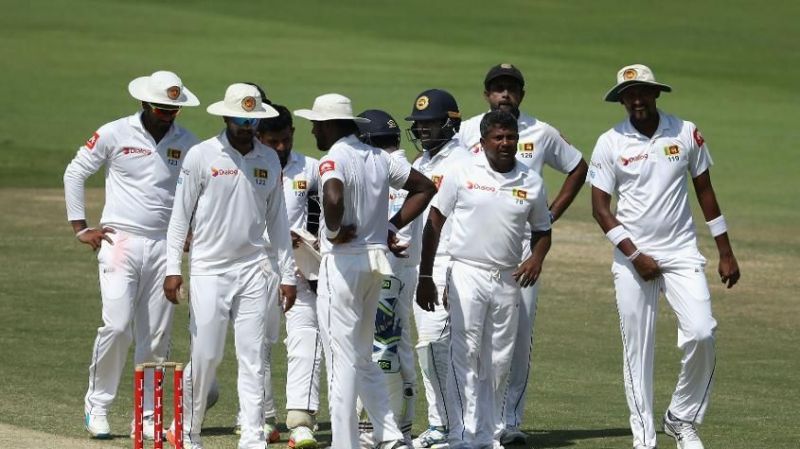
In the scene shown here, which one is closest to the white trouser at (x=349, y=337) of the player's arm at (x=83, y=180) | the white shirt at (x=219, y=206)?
the white shirt at (x=219, y=206)

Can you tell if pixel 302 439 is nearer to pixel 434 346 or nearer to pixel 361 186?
pixel 434 346

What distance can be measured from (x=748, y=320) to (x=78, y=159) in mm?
9226

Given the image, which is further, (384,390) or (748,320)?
(748,320)

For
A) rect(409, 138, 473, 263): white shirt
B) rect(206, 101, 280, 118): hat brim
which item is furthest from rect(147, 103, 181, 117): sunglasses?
rect(409, 138, 473, 263): white shirt

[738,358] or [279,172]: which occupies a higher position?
[279,172]

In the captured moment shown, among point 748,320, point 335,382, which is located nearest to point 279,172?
point 335,382

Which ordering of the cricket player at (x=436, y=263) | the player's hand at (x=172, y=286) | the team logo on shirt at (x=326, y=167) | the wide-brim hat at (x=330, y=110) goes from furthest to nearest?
the cricket player at (x=436, y=263) < the player's hand at (x=172, y=286) < the wide-brim hat at (x=330, y=110) < the team logo on shirt at (x=326, y=167)

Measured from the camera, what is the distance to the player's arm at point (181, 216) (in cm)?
1047

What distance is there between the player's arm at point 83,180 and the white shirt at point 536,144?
2.70m

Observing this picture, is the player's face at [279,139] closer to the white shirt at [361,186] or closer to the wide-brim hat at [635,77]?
the white shirt at [361,186]

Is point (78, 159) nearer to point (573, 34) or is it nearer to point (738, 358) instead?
point (738, 358)

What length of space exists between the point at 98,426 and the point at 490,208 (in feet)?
10.2

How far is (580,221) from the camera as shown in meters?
26.6

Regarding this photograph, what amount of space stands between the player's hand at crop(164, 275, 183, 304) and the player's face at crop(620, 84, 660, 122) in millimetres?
3305
